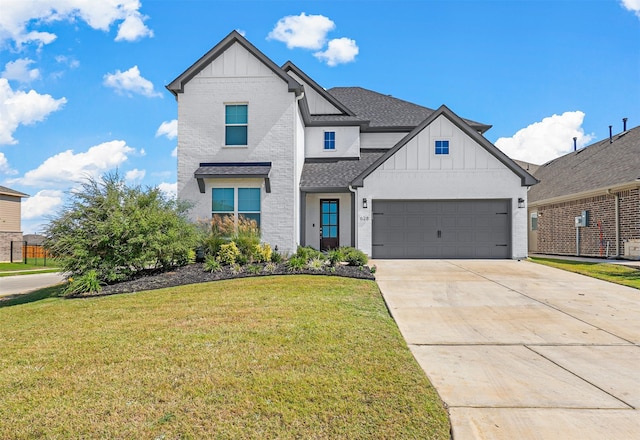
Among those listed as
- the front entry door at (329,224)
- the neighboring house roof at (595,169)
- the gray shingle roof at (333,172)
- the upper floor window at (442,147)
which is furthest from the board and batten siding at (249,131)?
the neighboring house roof at (595,169)

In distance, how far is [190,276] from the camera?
36.0ft


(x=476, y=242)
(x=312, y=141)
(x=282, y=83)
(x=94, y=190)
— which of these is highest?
(x=282, y=83)

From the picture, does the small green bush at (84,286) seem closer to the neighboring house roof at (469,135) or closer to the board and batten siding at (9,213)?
the neighboring house roof at (469,135)

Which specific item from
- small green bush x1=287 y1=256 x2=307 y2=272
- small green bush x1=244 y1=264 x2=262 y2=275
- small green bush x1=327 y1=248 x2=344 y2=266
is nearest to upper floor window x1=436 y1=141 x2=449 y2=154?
small green bush x1=327 y1=248 x2=344 y2=266

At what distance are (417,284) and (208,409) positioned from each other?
7.11m

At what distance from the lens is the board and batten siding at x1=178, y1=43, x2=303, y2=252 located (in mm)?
14859

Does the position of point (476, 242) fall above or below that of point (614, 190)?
below

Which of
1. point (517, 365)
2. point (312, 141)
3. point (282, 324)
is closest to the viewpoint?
point (517, 365)

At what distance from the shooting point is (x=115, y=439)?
3105mm

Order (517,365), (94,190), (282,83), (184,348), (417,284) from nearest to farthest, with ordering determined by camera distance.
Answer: (517,365), (184,348), (417,284), (94,190), (282,83)

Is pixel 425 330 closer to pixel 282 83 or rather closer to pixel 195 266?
pixel 195 266

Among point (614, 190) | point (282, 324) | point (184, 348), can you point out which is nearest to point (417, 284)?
point (282, 324)

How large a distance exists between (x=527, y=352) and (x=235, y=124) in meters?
12.8

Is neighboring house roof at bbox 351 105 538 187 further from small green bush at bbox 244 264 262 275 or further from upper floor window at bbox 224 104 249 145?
small green bush at bbox 244 264 262 275
